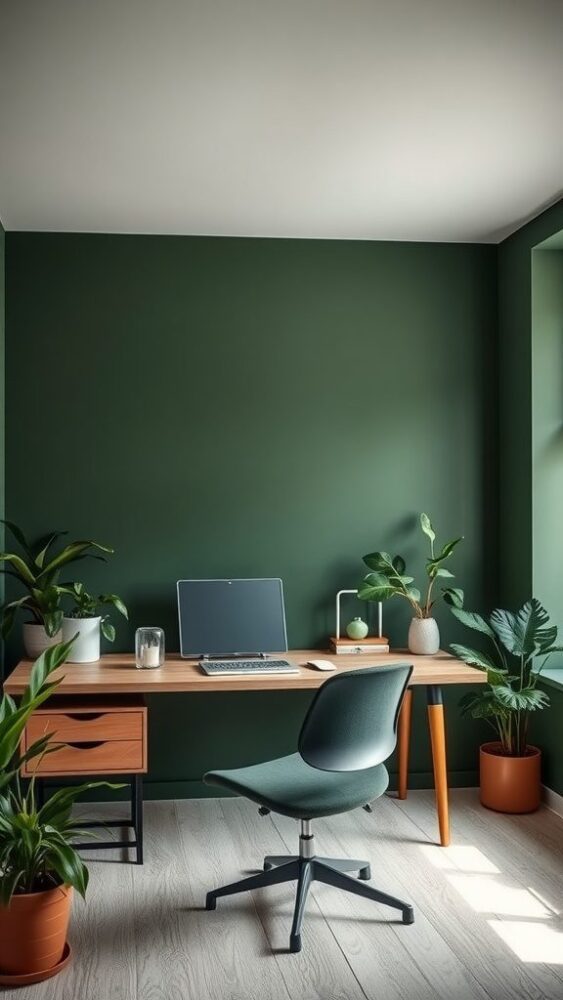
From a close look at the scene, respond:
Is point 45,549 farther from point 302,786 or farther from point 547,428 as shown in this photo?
point 547,428

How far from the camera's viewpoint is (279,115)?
3.20m

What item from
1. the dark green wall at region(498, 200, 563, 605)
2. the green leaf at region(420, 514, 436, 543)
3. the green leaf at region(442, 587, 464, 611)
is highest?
the dark green wall at region(498, 200, 563, 605)

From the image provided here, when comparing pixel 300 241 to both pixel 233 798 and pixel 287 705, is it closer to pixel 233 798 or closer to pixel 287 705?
pixel 287 705

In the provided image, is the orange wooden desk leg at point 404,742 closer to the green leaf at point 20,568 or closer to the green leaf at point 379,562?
the green leaf at point 379,562

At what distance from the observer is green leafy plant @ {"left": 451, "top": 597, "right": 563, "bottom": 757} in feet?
13.5

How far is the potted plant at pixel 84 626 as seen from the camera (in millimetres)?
4102

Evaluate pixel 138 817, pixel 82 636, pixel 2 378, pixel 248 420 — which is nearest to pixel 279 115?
pixel 248 420

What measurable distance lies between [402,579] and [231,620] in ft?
2.60

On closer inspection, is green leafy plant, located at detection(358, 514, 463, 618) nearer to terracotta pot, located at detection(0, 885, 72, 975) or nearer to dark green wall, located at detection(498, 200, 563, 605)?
dark green wall, located at detection(498, 200, 563, 605)

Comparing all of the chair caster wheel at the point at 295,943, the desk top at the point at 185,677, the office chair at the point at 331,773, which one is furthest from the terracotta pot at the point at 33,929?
the desk top at the point at 185,677

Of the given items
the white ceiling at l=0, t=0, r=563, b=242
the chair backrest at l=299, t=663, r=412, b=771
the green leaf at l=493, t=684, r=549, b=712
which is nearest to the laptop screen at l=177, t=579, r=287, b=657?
the green leaf at l=493, t=684, r=549, b=712

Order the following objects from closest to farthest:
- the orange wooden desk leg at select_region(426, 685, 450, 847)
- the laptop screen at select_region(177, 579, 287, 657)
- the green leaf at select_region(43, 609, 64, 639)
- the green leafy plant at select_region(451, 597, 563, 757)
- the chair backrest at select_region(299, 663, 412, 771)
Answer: the chair backrest at select_region(299, 663, 412, 771) → the orange wooden desk leg at select_region(426, 685, 450, 847) → the green leaf at select_region(43, 609, 64, 639) → the green leafy plant at select_region(451, 597, 563, 757) → the laptop screen at select_region(177, 579, 287, 657)

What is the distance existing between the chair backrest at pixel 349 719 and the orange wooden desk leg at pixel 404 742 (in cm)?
143

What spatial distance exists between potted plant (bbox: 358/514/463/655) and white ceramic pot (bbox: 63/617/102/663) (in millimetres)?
1176
